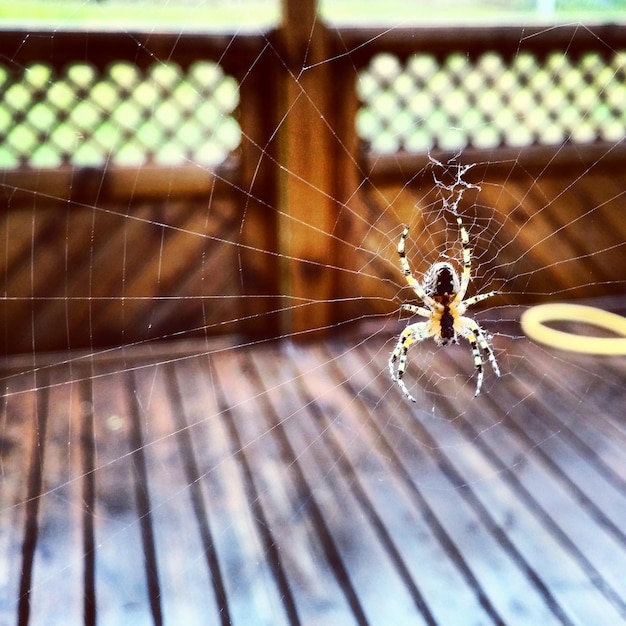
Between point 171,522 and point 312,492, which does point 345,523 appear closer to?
point 312,492

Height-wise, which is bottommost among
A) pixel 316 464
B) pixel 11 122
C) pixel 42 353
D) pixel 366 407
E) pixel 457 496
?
pixel 457 496

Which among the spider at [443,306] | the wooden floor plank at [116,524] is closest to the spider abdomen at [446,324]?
the spider at [443,306]

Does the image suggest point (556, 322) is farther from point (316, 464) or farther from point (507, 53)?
point (316, 464)

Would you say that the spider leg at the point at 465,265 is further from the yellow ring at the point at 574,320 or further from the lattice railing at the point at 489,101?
the lattice railing at the point at 489,101

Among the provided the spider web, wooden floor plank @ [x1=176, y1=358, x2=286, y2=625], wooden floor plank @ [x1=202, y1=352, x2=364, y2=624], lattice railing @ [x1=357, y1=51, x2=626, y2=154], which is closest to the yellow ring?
the spider web

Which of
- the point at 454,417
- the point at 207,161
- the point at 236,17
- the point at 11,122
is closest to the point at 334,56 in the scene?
the point at 236,17

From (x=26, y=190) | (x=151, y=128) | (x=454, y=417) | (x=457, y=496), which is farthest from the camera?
(x=151, y=128)

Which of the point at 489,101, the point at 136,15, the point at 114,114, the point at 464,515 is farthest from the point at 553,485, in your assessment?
the point at 136,15

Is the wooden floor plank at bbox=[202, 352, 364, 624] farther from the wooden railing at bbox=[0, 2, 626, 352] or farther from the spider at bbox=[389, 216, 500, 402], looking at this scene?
the wooden railing at bbox=[0, 2, 626, 352]
